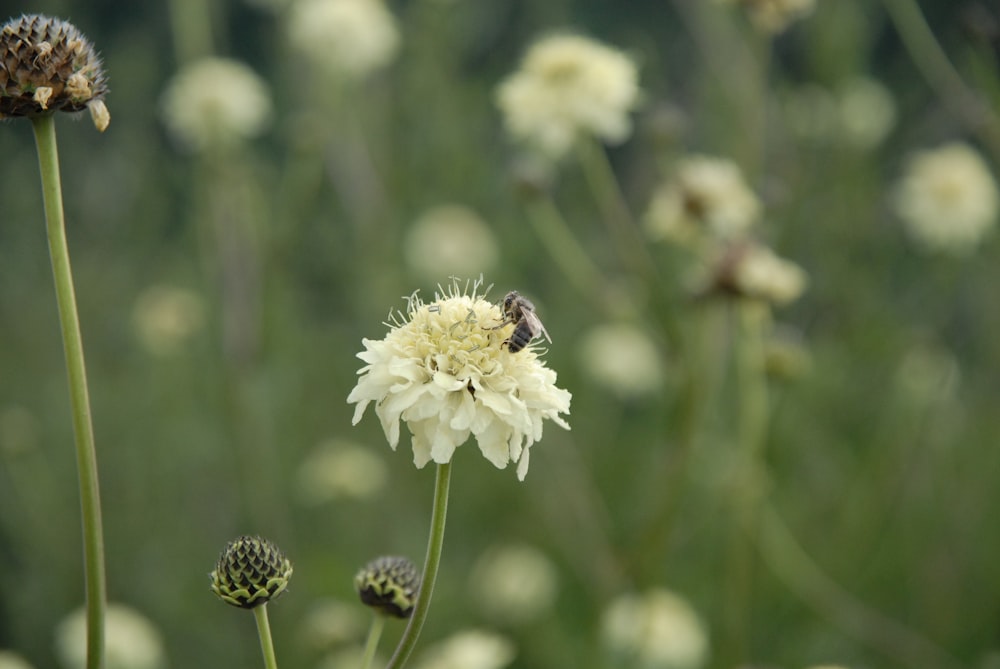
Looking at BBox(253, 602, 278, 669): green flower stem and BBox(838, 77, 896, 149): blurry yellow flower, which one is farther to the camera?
BBox(838, 77, 896, 149): blurry yellow flower

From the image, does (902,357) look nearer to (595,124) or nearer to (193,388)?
(595,124)

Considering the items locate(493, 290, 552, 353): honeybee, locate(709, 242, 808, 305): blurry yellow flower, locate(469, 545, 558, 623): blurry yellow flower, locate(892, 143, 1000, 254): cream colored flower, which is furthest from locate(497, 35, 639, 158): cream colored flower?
locate(892, 143, 1000, 254): cream colored flower

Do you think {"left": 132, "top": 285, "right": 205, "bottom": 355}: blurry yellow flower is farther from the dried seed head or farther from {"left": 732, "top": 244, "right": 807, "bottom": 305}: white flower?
the dried seed head

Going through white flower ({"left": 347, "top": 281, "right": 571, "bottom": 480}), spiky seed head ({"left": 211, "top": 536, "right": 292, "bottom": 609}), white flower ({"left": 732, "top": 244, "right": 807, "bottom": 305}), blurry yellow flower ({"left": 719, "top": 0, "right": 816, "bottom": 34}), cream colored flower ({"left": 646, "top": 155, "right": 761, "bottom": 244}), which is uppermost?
blurry yellow flower ({"left": 719, "top": 0, "right": 816, "bottom": 34})

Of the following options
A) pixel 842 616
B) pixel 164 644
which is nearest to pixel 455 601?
pixel 164 644

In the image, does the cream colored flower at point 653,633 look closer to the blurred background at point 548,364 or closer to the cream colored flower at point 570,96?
the blurred background at point 548,364

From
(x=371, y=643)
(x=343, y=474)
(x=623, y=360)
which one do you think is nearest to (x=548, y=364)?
(x=623, y=360)
